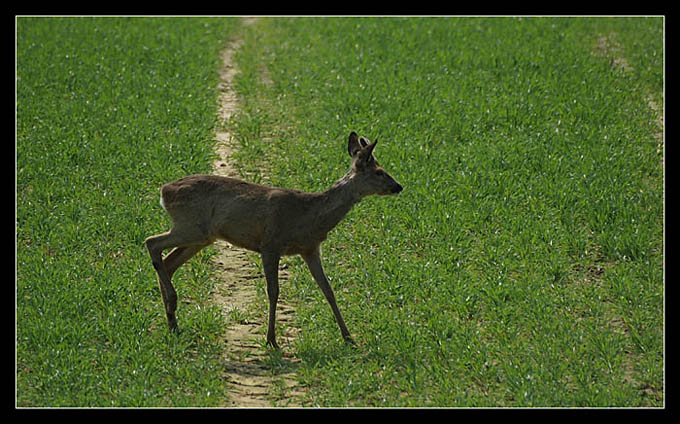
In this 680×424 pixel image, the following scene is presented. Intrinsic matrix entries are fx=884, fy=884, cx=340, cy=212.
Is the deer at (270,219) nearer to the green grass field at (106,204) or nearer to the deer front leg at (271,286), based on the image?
the deer front leg at (271,286)

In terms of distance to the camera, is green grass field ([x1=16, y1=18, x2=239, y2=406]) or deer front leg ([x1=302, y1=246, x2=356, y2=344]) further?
deer front leg ([x1=302, y1=246, x2=356, y2=344])

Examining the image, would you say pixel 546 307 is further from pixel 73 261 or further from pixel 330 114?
pixel 330 114

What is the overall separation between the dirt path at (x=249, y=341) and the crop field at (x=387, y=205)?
0.15m

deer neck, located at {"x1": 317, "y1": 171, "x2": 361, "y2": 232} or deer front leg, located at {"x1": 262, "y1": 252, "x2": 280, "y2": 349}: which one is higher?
deer neck, located at {"x1": 317, "y1": 171, "x2": 361, "y2": 232}

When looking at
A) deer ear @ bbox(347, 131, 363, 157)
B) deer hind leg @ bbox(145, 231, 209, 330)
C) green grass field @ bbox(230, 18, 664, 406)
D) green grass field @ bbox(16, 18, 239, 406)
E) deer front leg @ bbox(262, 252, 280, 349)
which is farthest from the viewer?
deer ear @ bbox(347, 131, 363, 157)

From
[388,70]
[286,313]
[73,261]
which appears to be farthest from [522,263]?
[388,70]

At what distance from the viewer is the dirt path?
7051mm

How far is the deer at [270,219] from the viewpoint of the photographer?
7.86 m

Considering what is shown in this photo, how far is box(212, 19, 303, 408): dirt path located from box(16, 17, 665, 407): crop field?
15 centimetres

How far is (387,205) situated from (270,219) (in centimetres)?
353

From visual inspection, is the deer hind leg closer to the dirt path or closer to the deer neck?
the dirt path

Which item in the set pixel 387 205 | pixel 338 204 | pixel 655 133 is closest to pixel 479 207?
pixel 387 205

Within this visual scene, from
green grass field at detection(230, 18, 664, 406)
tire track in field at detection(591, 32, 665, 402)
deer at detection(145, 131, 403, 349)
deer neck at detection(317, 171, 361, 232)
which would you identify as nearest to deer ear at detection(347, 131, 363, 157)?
deer at detection(145, 131, 403, 349)

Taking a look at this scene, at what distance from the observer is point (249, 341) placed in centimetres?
803
